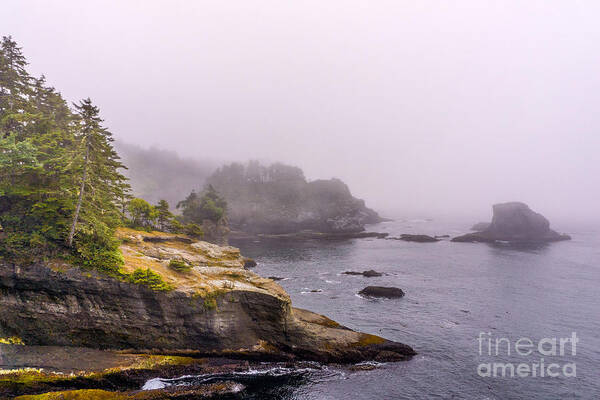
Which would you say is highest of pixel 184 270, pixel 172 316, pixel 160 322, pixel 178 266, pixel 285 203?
pixel 285 203

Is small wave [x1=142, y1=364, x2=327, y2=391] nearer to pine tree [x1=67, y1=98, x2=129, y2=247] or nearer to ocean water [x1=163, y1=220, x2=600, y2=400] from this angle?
ocean water [x1=163, y1=220, x2=600, y2=400]

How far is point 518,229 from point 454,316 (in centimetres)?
10248

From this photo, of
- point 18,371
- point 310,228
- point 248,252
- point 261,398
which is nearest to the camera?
point 18,371

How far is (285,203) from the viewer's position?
142 metres

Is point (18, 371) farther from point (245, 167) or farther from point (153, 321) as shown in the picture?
point (245, 167)

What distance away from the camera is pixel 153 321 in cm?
2356

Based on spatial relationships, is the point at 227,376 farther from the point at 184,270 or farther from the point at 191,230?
the point at 191,230

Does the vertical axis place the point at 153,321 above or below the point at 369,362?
above

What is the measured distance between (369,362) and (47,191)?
109 feet

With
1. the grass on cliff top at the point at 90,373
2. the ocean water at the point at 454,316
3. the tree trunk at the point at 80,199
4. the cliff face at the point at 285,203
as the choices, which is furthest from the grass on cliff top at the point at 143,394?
the cliff face at the point at 285,203

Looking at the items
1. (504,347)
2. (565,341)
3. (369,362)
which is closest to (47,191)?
(369,362)

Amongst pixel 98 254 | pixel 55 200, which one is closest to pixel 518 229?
pixel 98 254

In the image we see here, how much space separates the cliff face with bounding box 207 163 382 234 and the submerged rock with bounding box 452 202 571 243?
181 ft

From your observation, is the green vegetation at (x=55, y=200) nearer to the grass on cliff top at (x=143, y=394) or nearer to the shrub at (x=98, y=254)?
the shrub at (x=98, y=254)
